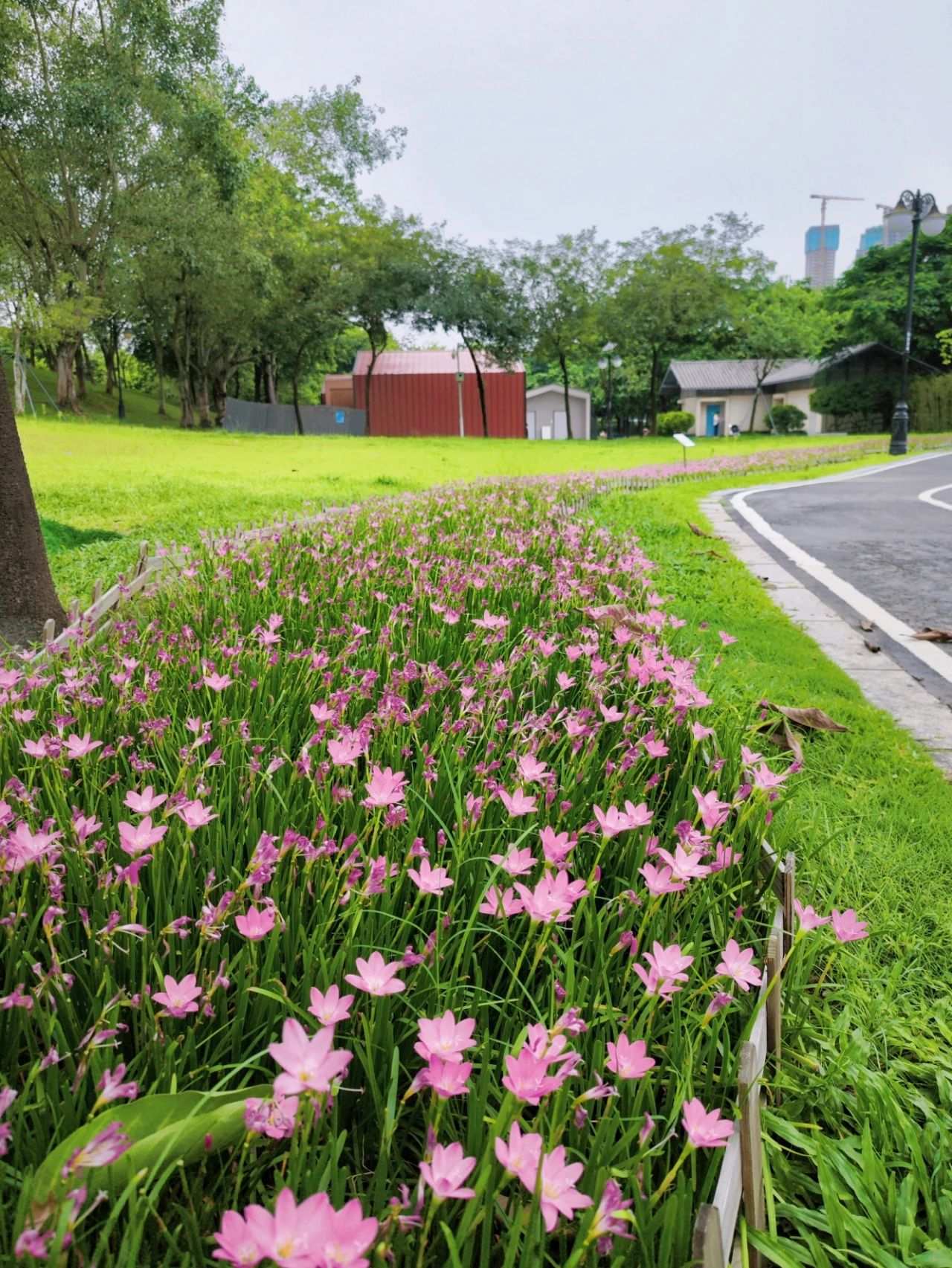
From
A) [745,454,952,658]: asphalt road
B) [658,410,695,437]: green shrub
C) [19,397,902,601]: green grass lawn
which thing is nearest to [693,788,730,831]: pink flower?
[745,454,952,658]: asphalt road

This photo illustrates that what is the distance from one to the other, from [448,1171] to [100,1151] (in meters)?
0.32

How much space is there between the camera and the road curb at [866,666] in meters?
3.36

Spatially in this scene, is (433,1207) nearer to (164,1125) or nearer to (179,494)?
(164,1125)

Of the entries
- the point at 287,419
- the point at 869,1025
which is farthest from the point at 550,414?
the point at 869,1025

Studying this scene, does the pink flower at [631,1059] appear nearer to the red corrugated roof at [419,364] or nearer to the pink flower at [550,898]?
the pink flower at [550,898]

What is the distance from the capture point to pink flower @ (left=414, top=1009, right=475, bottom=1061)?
0.89m

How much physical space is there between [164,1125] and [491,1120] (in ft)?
1.22

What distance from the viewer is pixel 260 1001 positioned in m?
1.29

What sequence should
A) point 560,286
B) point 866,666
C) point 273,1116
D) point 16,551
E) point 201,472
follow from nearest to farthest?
point 273,1116, point 16,551, point 866,666, point 201,472, point 560,286

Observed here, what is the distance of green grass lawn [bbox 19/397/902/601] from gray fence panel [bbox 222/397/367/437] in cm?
550

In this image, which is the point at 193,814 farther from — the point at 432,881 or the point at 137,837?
the point at 432,881

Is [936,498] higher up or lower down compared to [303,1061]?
lower down

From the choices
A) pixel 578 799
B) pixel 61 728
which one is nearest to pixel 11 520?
pixel 61 728

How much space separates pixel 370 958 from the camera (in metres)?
1.02
